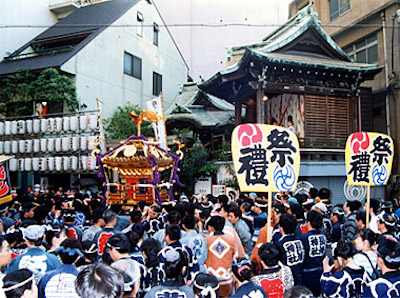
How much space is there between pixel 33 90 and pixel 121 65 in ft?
19.0

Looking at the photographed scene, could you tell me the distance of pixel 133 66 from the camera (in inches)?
907

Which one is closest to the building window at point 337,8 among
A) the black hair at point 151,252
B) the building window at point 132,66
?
the building window at point 132,66


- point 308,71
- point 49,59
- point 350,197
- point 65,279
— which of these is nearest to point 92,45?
point 49,59

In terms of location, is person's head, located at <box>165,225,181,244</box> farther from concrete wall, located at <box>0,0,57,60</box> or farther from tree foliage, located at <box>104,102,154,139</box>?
concrete wall, located at <box>0,0,57,60</box>

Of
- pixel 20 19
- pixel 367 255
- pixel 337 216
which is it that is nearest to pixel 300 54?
pixel 337 216

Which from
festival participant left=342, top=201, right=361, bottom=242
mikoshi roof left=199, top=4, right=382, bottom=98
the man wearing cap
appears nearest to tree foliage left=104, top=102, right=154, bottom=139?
mikoshi roof left=199, top=4, right=382, bottom=98

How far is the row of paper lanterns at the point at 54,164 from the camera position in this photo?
15460 millimetres

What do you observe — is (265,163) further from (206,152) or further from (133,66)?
(133,66)

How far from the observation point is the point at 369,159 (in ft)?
24.7

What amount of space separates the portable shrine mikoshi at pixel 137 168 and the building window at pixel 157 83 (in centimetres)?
1194

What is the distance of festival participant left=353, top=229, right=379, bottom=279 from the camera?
152 inches

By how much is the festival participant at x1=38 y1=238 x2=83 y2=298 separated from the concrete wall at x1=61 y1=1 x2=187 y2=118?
54.8 ft

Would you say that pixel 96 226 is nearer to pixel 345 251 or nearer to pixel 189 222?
Result: pixel 189 222

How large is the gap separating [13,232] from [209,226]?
8.57 feet
